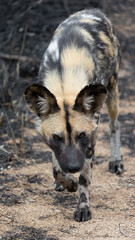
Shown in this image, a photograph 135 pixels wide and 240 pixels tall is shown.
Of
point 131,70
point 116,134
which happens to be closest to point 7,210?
point 116,134

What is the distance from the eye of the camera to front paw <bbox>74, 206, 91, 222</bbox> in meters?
3.73

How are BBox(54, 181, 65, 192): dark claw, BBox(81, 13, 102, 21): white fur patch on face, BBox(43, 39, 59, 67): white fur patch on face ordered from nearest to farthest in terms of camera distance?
1. BBox(43, 39, 59, 67): white fur patch on face
2. BBox(54, 181, 65, 192): dark claw
3. BBox(81, 13, 102, 21): white fur patch on face

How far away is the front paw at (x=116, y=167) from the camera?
496cm

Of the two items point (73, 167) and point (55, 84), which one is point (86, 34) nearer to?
point (55, 84)

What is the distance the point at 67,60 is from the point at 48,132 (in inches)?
27.8

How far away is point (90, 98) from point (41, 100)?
0.40m

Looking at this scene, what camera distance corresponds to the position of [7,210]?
3.81 metres

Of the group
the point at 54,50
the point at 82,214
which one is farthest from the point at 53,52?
the point at 82,214

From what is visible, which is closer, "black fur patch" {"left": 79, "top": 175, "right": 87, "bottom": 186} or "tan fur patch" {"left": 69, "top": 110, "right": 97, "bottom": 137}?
"tan fur patch" {"left": 69, "top": 110, "right": 97, "bottom": 137}

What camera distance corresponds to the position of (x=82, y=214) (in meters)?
3.75

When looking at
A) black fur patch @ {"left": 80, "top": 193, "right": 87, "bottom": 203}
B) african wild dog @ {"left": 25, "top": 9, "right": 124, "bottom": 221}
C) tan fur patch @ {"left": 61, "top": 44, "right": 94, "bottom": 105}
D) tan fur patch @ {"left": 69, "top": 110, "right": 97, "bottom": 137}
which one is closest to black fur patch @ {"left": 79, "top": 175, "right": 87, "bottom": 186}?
african wild dog @ {"left": 25, "top": 9, "right": 124, "bottom": 221}

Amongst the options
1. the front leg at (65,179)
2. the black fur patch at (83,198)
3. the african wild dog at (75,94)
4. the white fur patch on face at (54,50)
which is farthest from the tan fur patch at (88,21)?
the black fur patch at (83,198)

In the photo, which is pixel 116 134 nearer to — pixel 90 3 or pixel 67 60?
pixel 67 60

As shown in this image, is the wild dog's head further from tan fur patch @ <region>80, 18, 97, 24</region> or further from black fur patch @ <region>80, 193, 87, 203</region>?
tan fur patch @ <region>80, 18, 97, 24</region>
